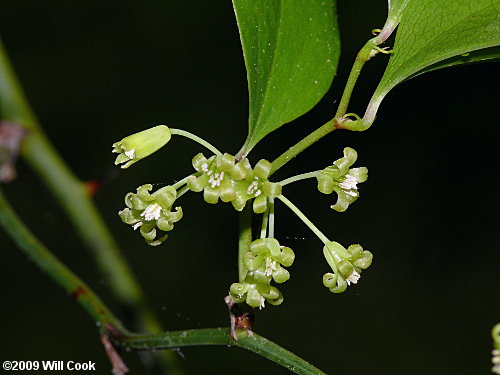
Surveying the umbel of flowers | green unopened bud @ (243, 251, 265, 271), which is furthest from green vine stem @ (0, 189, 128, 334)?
green unopened bud @ (243, 251, 265, 271)

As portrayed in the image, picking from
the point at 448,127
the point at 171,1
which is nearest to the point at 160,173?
the point at 171,1

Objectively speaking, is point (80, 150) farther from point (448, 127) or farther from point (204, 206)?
point (448, 127)

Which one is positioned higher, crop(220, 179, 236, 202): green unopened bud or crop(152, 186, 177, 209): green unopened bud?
crop(152, 186, 177, 209): green unopened bud

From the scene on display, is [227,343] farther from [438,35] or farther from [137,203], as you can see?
[438,35]

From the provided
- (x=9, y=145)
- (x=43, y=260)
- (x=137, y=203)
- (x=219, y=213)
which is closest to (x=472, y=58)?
(x=137, y=203)

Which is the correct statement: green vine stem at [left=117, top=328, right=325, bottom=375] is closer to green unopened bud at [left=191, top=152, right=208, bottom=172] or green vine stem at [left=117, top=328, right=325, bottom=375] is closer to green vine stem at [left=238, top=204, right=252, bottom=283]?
green vine stem at [left=238, top=204, right=252, bottom=283]

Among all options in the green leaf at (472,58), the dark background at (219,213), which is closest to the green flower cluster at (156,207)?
the green leaf at (472,58)
